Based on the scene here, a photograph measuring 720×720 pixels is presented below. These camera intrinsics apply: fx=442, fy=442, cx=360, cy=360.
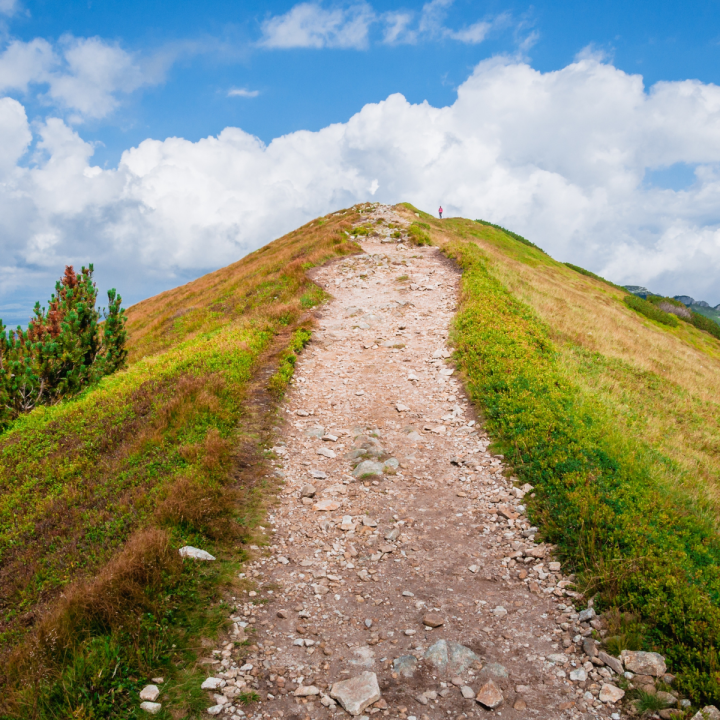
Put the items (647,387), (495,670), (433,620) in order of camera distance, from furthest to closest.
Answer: (647,387) → (433,620) → (495,670)

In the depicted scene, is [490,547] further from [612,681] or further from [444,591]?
[612,681]

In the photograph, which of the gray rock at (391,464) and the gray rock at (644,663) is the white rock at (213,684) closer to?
the gray rock at (644,663)

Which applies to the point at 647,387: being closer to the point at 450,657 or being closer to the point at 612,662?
the point at 612,662

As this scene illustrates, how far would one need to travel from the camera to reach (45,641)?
15.9ft

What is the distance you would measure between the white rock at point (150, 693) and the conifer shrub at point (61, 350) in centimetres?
1148

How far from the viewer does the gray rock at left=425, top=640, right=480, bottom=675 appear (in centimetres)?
502

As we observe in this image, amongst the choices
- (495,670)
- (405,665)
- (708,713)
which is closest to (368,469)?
(405,665)

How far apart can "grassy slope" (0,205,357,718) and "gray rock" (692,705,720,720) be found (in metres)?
5.34

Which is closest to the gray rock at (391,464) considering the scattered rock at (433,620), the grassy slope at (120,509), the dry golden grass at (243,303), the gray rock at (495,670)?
the grassy slope at (120,509)

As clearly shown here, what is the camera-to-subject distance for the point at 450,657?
5.15 metres

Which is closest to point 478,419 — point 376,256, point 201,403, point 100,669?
point 201,403

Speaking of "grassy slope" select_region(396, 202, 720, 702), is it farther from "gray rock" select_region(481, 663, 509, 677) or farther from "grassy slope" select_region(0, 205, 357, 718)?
"grassy slope" select_region(0, 205, 357, 718)

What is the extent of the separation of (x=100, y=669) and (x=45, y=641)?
0.84m

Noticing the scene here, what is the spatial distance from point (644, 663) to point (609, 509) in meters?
2.28
